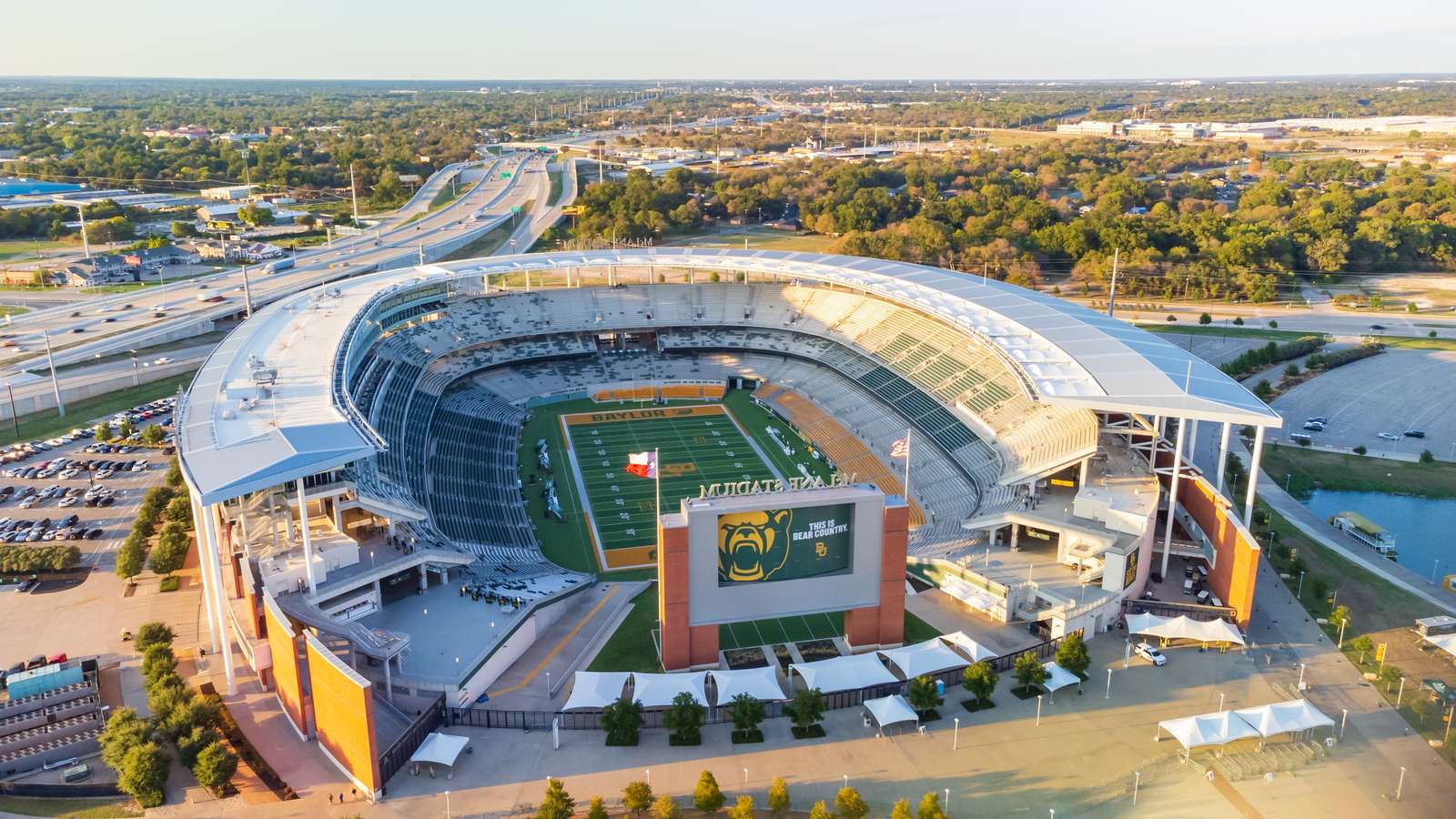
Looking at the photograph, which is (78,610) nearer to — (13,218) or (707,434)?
(707,434)

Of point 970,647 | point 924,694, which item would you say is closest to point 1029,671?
point 970,647

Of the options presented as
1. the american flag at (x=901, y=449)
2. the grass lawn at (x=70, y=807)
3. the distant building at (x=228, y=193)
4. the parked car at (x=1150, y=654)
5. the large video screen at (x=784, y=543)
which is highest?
the distant building at (x=228, y=193)

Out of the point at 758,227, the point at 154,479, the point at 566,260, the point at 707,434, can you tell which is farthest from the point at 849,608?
the point at 758,227

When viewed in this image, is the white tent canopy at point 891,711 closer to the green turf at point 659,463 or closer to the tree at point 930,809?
the tree at point 930,809

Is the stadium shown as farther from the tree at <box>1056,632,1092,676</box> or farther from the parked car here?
the tree at <box>1056,632,1092,676</box>

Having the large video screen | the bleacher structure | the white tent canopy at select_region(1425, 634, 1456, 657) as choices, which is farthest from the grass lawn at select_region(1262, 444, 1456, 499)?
the large video screen

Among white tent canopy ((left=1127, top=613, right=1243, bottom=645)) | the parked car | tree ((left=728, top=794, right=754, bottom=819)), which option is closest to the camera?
tree ((left=728, top=794, right=754, bottom=819))

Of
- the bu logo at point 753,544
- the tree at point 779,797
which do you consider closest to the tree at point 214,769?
the tree at point 779,797
